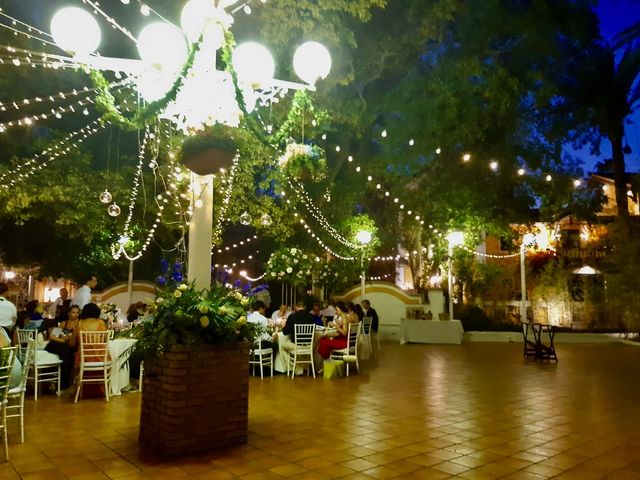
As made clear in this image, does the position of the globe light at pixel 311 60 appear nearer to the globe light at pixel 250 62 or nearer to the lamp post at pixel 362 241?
the globe light at pixel 250 62

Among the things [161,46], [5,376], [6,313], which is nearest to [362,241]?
[6,313]

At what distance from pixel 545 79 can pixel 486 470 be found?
46.6 ft

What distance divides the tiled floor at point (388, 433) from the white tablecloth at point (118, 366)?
247 millimetres

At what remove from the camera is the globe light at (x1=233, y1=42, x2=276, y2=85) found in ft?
15.9

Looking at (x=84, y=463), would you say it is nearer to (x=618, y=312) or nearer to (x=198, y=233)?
(x=198, y=233)

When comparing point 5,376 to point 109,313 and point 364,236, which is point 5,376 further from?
point 364,236

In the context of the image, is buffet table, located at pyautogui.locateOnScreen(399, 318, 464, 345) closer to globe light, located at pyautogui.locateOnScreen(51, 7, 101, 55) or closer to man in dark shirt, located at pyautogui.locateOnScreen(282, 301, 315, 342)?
man in dark shirt, located at pyautogui.locateOnScreen(282, 301, 315, 342)

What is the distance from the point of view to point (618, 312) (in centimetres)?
1459

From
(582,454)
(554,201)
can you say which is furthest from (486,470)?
(554,201)

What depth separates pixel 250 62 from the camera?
16.0 feet

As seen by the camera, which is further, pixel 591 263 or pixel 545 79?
pixel 591 263

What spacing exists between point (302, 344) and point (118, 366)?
2708mm

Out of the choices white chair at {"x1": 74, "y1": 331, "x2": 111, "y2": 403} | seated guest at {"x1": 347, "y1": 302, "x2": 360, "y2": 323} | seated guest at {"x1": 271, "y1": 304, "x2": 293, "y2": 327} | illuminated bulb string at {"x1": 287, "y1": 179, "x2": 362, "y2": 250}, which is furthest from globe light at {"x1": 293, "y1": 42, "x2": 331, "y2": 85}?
illuminated bulb string at {"x1": 287, "y1": 179, "x2": 362, "y2": 250}

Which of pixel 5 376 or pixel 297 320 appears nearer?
pixel 5 376
